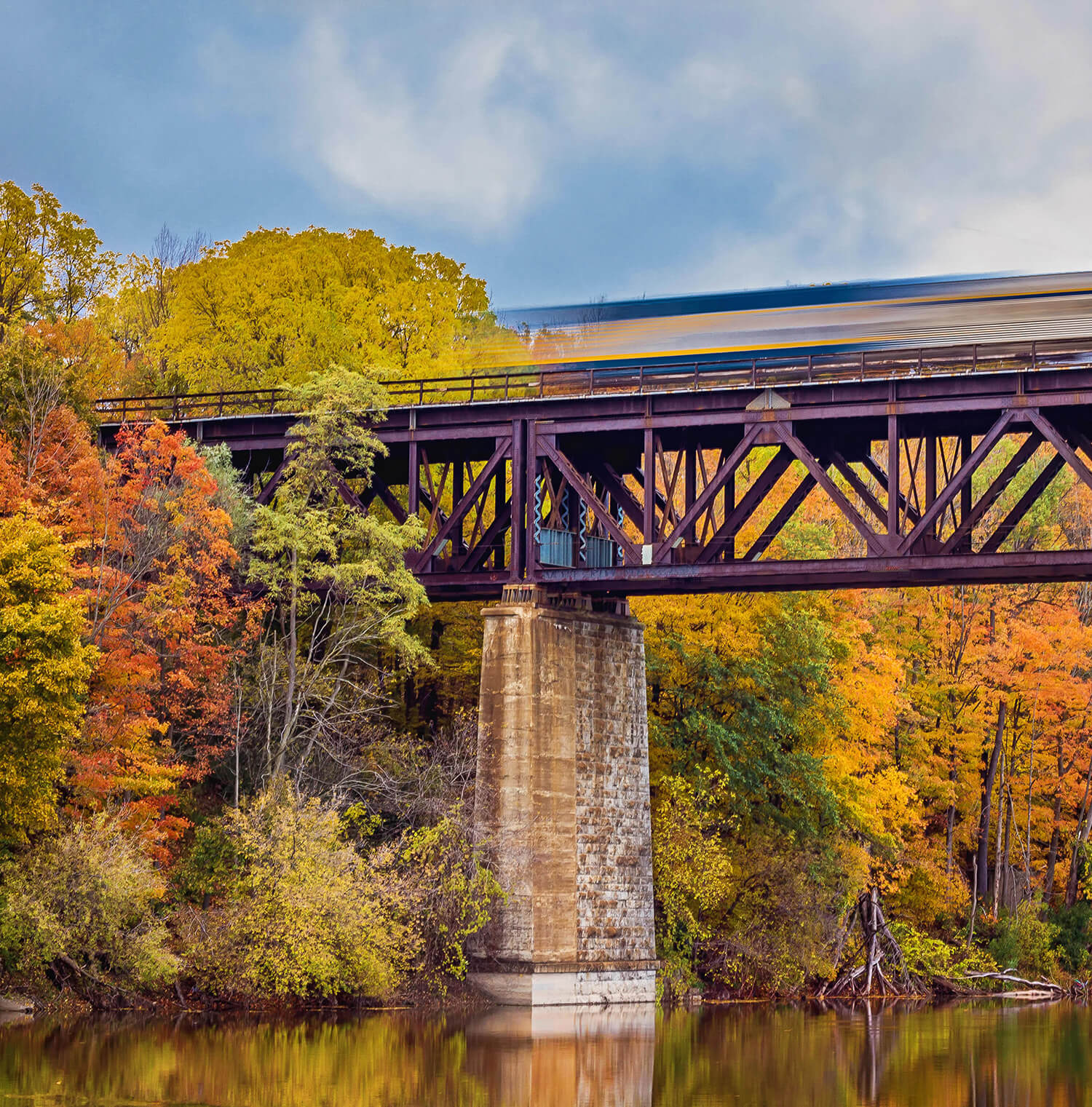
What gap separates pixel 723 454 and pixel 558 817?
11.0 meters

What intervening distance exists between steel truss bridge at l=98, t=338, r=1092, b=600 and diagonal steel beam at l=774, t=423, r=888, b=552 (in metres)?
0.07

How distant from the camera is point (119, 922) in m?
39.2

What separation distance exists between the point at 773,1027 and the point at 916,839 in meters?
17.7

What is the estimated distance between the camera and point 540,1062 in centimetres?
3347

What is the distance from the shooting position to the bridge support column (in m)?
43.4

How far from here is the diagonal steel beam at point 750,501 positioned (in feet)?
139

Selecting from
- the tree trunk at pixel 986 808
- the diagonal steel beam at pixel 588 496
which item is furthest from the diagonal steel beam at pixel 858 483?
the tree trunk at pixel 986 808

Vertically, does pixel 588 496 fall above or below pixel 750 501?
above

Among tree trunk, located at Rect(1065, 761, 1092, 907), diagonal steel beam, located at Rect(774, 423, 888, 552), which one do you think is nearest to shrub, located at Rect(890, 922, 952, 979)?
tree trunk, located at Rect(1065, 761, 1092, 907)

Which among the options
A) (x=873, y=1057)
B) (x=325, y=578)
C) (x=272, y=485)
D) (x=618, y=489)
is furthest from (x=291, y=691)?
(x=873, y=1057)

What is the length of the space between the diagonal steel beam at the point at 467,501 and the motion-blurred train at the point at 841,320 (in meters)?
6.95

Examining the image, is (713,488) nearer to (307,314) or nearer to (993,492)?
(993,492)

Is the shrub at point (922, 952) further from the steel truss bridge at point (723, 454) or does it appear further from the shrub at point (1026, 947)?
the steel truss bridge at point (723, 454)

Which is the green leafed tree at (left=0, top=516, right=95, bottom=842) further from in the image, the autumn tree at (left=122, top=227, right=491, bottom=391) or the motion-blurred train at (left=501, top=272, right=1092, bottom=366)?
the autumn tree at (left=122, top=227, right=491, bottom=391)
